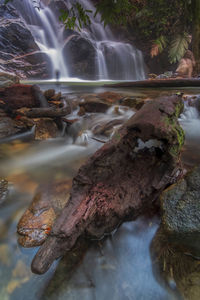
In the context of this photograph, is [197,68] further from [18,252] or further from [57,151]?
[18,252]

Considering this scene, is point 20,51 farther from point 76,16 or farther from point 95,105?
point 76,16

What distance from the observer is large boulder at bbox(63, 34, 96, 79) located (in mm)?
13750

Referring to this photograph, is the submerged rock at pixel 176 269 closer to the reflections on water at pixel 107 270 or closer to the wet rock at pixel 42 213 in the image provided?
the reflections on water at pixel 107 270

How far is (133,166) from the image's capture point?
5.78ft

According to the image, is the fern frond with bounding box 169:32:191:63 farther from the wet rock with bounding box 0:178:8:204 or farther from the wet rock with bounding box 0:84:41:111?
the wet rock with bounding box 0:178:8:204

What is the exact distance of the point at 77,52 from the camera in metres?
14.3

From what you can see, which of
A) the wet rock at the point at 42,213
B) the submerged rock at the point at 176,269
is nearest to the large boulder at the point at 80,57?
the wet rock at the point at 42,213

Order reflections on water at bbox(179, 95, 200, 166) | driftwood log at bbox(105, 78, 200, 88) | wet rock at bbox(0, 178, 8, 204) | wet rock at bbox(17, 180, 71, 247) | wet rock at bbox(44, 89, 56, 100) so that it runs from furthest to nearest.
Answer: driftwood log at bbox(105, 78, 200, 88) < wet rock at bbox(44, 89, 56, 100) < reflections on water at bbox(179, 95, 200, 166) < wet rock at bbox(0, 178, 8, 204) < wet rock at bbox(17, 180, 71, 247)

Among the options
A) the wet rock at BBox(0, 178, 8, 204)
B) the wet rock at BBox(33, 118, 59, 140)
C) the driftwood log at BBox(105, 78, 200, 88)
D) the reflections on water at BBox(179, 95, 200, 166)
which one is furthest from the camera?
the driftwood log at BBox(105, 78, 200, 88)

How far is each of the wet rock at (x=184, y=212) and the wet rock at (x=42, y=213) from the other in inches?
39.9

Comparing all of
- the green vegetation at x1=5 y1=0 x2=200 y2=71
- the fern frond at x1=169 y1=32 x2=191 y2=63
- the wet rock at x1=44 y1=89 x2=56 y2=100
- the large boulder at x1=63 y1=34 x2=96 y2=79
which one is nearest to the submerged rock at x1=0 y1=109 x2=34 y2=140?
the wet rock at x1=44 y1=89 x2=56 y2=100

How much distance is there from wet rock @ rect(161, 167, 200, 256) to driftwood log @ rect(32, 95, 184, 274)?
20 centimetres

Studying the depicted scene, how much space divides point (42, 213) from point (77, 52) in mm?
14906

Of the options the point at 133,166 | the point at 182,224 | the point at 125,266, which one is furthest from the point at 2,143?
the point at 182,224
